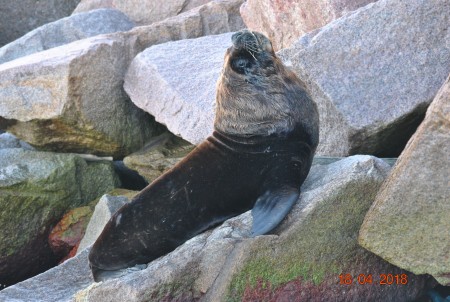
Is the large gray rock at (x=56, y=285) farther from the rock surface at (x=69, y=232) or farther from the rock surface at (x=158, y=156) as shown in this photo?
the rock surface at (x=69, y=232)

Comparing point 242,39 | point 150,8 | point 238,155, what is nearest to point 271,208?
point 238,155

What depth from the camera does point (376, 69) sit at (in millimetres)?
6074

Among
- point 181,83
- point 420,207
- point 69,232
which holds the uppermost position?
point 181,83

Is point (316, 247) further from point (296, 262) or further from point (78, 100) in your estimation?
point (78, 100)

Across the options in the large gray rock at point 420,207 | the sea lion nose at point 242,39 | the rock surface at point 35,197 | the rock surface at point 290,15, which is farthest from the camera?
the rock surface at point 35,197

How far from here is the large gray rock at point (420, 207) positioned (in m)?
4.33

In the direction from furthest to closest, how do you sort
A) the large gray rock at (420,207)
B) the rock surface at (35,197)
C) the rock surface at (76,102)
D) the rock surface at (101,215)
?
1. the rock surface at (35,197)
2. the rock surface at (76,102)
3. the rock surface at (101,215)
4. the large gray rock at (420,207)

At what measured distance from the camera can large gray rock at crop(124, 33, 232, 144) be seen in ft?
23.4

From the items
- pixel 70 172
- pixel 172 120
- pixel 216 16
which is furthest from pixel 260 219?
pixel 216 16

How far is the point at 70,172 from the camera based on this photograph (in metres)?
8.12

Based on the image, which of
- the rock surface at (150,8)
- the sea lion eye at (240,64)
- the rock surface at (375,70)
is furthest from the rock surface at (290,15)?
the rock surface at (150,8)

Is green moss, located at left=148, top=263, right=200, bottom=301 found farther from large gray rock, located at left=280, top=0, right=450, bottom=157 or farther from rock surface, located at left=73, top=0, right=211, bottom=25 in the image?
rock surface, located at left=73, top=0, right=211, bottom=25

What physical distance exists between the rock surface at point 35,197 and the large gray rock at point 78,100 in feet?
0.59

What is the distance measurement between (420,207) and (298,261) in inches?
26.9
